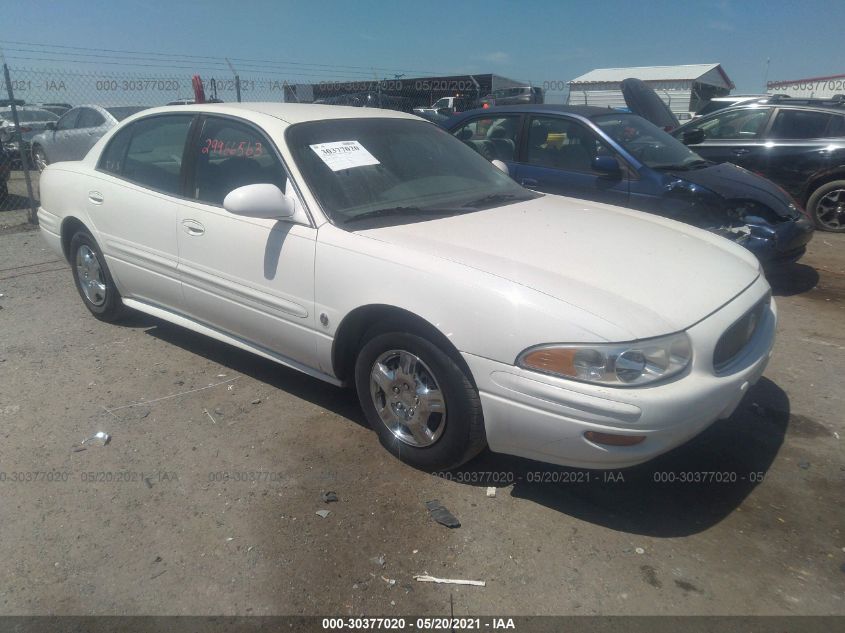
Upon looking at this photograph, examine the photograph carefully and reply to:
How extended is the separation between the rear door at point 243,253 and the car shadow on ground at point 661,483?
3.78ft

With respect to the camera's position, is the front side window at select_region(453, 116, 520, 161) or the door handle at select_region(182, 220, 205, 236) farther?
the front side window at select_region(453, 116, 520, 161)

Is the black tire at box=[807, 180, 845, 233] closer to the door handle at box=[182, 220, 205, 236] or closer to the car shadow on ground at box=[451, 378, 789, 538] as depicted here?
the car shadow on ground at box=[451, 378, 789, 538]

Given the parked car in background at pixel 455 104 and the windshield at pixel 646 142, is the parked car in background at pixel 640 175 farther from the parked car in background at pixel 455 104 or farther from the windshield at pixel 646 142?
the parked car in background at pixel 455 104

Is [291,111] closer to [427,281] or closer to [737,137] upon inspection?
[427,281]

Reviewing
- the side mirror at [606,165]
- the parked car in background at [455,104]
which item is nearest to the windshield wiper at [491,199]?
the side mirror at [606,165]

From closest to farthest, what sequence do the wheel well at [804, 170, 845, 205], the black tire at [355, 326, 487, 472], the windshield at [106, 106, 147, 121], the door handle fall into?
1. the black tire at [355, 326, 487, 472]
2. the door handle
3. the wheel well at [804, 170, 845, 205]
4. the windshield at [106, 106, 147, 121]

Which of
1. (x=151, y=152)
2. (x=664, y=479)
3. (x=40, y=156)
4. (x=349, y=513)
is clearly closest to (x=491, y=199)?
(x=664, y=479)

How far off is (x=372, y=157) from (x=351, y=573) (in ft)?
7.04

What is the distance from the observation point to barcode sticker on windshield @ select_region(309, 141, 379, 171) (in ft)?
11.3

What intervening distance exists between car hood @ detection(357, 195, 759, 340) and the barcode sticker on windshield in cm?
54

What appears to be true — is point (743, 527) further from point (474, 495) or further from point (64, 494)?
point (64, 494)

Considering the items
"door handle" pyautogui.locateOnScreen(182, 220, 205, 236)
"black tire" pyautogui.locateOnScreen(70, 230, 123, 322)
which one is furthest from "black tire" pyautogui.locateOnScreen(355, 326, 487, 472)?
"black tire" pyautogui.locateOnScreen(70, 230, 123, 322)

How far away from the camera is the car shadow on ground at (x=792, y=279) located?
6.06m

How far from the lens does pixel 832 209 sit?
26.7ft
